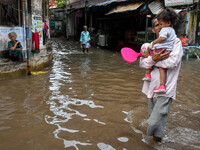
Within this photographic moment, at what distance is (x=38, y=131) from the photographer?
9.90 feet

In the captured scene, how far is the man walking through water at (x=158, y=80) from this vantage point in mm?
2447

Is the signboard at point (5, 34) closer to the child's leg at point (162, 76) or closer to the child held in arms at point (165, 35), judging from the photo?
the child held in arms at point (165, 35)

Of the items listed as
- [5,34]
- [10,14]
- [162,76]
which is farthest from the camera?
[5,34]

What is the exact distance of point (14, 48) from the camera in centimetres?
651

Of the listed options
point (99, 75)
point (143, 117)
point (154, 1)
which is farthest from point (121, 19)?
point (143, 117)

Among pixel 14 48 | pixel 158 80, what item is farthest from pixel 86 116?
pixel 14 48

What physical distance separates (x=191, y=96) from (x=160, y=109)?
107 inches

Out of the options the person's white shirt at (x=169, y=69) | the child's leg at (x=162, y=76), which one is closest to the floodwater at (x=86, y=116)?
the person's white shirt at (x=169, y=69)

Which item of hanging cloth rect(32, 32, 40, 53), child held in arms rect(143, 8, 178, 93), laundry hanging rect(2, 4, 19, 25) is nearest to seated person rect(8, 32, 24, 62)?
laundry hanging rect(2, 4, 19, 25)

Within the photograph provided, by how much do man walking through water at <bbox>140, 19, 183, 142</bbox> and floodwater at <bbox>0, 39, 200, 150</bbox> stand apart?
38 cm

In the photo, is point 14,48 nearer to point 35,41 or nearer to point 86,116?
point 35,41

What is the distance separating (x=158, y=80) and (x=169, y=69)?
190 mm

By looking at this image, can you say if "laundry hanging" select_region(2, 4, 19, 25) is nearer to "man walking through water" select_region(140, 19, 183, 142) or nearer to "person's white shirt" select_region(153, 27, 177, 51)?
"man walking through water" select_region(140, 19, 183, 142)

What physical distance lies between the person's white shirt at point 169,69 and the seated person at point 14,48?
5040 mm
